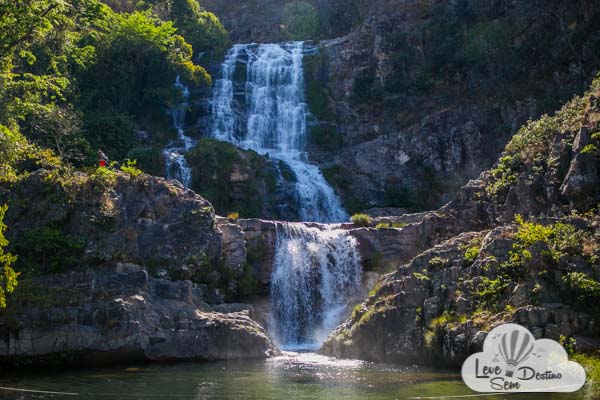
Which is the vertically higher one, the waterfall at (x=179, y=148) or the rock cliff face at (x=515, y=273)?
the waterfall at (x=179, y=148)

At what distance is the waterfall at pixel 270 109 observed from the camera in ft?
131

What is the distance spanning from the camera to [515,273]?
1727 cm

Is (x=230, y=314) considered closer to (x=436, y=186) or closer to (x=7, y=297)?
(x=7, y=297)

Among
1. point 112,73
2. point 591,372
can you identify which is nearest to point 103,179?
point 591,372

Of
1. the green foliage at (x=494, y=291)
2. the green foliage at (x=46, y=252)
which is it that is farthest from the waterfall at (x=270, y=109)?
the green foliage at (x=494, y=291)

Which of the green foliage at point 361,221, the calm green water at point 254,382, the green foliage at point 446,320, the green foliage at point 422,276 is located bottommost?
the calm green water at point 254,382

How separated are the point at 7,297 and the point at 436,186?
26370 mm

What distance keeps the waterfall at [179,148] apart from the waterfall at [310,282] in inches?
403

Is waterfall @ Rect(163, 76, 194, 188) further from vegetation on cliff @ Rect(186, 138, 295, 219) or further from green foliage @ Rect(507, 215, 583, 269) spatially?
green foliage @ Rect(507, 215, 583, 269)

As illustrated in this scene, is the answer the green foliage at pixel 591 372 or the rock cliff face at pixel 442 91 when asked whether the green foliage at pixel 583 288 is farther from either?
the rock cliff face at pixel 442 91

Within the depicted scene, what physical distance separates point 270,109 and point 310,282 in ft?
65.8

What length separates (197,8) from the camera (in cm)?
5303

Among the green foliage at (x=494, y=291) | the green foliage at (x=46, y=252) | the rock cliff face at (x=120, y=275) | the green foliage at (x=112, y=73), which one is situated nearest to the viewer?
the green foliage at (x=494, y=291)

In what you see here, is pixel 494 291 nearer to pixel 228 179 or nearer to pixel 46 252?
pixel 46 252
